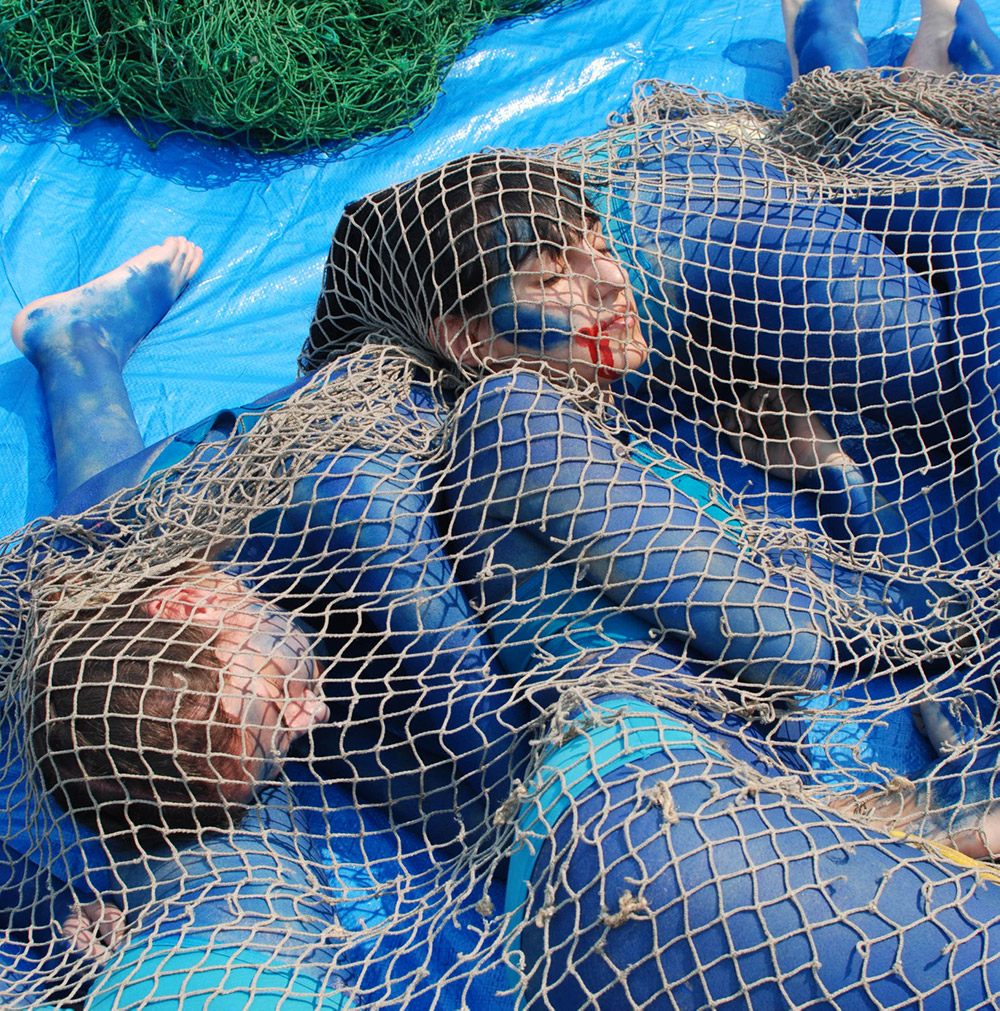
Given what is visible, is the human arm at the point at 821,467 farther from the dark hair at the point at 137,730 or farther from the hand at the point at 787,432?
the dark hair at the point at 137,730

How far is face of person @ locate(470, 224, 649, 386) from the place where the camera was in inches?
48.0

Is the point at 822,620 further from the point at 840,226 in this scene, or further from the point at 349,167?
the point at 349,167

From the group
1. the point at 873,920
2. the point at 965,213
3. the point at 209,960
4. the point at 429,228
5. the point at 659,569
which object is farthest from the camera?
the point at 965,213

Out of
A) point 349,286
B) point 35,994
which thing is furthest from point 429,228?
point 35,994

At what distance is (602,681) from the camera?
1016mm

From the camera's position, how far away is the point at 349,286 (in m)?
1.43

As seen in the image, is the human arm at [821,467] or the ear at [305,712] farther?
the human arm at [821,467]

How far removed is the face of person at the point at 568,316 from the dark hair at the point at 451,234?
0.9 inches

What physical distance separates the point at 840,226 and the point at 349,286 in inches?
29.1

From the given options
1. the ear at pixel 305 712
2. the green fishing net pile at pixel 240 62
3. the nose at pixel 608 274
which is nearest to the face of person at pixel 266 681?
the ear at pixel 305 712

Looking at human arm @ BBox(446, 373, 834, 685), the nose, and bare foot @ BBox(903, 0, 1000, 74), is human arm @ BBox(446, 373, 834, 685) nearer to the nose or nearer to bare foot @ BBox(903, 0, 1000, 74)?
the nose

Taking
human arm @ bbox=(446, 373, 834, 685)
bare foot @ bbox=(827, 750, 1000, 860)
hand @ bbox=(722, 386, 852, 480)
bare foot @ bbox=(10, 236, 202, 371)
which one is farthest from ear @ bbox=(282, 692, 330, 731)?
bare foot @ bbox=(10, 236, 202, 371)

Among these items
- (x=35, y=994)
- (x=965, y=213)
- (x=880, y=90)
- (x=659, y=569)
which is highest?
(x=880, y=90)

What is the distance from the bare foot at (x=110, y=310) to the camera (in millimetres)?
1722
